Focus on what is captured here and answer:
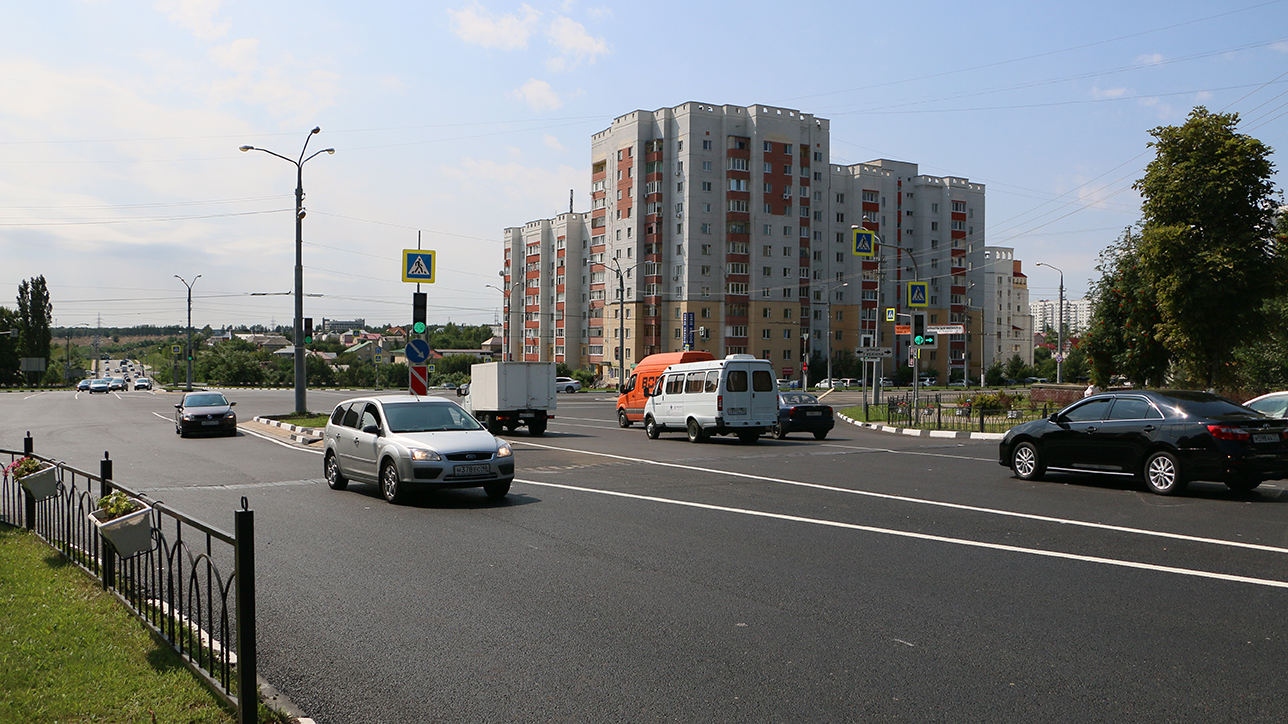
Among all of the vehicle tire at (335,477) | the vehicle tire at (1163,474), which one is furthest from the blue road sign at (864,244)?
the vehicle tire at (335,477)

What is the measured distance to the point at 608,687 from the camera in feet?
15.8

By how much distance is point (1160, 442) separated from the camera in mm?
12625

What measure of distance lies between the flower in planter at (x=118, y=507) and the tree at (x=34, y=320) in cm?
11515

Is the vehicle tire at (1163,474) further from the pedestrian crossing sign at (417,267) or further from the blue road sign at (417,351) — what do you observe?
the pedestrian crossing sign at (417,267)

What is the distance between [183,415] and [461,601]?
23347 mm

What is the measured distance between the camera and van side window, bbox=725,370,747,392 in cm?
2314

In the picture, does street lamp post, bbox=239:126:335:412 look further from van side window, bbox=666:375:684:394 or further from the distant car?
the distant car

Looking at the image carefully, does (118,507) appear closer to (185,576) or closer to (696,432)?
(185,576)

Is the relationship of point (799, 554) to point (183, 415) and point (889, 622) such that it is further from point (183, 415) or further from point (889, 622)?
point (183, 415)

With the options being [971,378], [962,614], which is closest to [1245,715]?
[962,614]

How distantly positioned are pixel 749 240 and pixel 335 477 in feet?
269

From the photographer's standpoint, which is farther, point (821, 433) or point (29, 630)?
point (821, 433)

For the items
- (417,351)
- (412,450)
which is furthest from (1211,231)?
(412,450)

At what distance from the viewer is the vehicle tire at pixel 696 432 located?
23766mm
